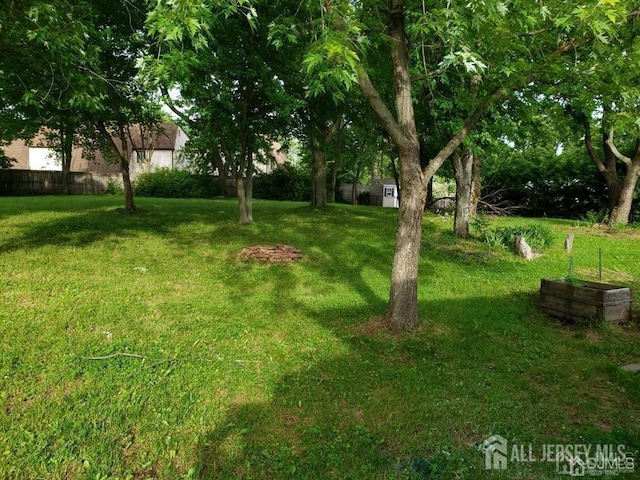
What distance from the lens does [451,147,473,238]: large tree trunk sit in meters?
11.4

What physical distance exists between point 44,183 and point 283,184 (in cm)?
1481

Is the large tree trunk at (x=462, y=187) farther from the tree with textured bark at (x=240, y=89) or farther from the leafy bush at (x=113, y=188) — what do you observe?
the leafy bush at (x=113, y=188)

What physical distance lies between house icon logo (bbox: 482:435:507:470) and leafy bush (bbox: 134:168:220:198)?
26.2 metres

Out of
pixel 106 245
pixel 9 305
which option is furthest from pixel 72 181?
pixel 9 305

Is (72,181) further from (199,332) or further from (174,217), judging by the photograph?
(199,332)

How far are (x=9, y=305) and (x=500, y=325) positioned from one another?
682 centimetres

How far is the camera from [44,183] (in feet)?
84.6

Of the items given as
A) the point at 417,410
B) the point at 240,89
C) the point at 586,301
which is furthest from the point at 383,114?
the point at 240,89

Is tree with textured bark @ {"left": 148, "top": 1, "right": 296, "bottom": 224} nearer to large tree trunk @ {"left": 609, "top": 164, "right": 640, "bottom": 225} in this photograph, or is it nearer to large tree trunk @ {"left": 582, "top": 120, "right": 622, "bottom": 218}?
large tree trunk @ {"left": 582, "top": 120, "right": 622, "bottom": 218}

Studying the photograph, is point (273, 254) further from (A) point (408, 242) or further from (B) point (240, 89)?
(B) point (240, 89)

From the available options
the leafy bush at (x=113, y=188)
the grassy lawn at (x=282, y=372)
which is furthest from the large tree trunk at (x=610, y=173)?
the leafy bush at (x=113, y=188)

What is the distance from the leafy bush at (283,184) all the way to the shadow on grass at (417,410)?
76.3 feet

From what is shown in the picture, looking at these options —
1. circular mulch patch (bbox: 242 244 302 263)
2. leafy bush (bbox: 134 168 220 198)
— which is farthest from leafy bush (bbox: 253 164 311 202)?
circular mulch patch (bbox: 242 244 302 263)

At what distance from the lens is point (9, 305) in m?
5.73
